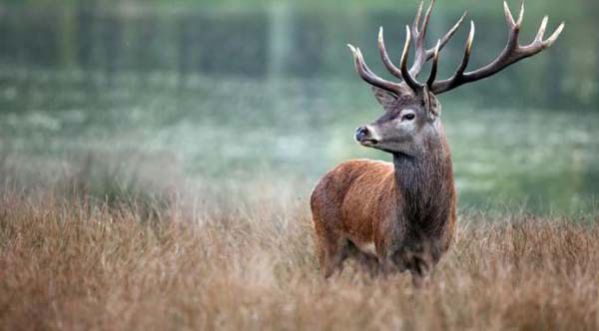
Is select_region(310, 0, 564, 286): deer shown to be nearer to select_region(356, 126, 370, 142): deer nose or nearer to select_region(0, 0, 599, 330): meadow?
select_region(356, 126, 370, 142): deer nose

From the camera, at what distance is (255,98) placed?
28766 mm

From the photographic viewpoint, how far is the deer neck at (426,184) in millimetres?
7453

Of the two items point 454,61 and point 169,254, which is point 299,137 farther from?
point 169,254

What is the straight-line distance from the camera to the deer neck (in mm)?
7453

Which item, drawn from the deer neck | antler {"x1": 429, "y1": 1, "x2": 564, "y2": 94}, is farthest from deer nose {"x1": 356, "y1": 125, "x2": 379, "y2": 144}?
antler {"x1": 429, "y1": 1, "x2": 564, "y2": 94}

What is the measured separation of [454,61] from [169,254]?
2584 centimetres

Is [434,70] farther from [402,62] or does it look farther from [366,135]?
[366,135]

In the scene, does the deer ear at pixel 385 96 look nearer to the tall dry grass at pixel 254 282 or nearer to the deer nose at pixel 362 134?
the deer nose at pixel 362 134

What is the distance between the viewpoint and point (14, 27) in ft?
125

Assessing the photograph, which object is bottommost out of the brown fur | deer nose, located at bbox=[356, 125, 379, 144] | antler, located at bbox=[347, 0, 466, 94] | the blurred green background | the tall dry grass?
the blurred green background

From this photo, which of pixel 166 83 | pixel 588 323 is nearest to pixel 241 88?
pixel 166 83

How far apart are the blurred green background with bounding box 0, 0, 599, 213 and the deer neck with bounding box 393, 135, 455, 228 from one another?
2.14 meters

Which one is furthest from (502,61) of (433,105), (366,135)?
(366,135)

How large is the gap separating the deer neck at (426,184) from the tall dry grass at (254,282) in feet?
1.06
